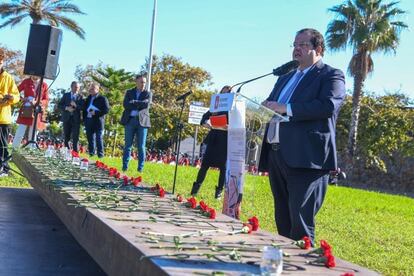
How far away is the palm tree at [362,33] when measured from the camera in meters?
27.8

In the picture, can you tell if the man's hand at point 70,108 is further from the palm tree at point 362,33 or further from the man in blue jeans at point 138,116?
the palm tree at point 362,33

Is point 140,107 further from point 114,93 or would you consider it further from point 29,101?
point 114,93

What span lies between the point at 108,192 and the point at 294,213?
5.38ft

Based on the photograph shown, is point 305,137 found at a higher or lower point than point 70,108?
lower

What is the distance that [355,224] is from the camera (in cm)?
786

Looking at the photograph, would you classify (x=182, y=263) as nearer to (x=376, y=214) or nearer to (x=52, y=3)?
(x=376, y=214)

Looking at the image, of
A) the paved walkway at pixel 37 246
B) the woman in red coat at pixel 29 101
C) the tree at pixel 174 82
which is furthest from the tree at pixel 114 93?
the paved walkway at pixel 37 246

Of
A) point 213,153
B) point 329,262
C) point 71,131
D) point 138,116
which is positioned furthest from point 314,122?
point 71,131

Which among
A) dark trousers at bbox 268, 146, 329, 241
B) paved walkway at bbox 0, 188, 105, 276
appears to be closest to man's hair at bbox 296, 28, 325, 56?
dark trousers at bbox 268, 146, 329, 241

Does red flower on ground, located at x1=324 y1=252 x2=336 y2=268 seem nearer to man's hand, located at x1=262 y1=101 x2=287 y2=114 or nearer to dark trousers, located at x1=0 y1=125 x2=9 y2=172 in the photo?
man's hand, located at x1=262 y1=101 x2=287 y2=114

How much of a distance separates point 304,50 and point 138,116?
6.61 m

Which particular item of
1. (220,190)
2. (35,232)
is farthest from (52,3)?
(35,232)

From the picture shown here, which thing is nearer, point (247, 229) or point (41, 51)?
point (247, 229)

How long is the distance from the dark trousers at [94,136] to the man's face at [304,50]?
8864 millimetres
